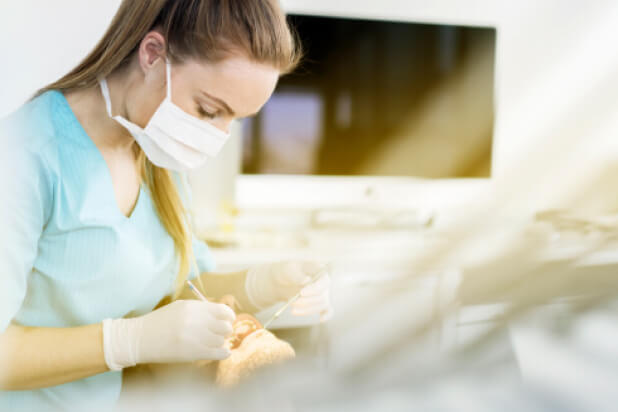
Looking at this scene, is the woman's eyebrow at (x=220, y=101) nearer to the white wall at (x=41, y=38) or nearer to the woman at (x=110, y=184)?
the woman at (x=110, y=184)

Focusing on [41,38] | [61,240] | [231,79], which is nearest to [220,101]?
[231,79]

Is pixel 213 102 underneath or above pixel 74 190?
above

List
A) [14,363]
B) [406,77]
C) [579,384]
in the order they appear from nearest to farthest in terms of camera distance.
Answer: [579,384] < [14,363] < [406,77]

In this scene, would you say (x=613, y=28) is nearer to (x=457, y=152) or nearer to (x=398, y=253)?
(x=457, y=152)

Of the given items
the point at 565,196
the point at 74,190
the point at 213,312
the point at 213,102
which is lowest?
the point at 565,196

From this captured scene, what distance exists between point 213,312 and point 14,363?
0.24 metres

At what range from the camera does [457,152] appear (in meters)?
1.51

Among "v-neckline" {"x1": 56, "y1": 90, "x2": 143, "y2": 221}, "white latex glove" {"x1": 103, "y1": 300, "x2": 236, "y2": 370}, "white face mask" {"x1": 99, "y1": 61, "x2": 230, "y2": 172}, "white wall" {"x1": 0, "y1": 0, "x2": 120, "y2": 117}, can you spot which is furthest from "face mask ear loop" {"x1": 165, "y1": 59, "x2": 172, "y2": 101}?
"white wall" {"x1": 0, "y1": 0, "x2": 120, "y2": 117}

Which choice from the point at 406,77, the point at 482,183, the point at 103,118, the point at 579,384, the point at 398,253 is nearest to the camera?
the point at 579,384

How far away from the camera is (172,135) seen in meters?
0.70

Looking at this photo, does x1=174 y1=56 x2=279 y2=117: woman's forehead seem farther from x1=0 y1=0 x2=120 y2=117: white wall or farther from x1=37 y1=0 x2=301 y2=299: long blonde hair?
x1=0 y1=0 x2=120 y2=117: white wall

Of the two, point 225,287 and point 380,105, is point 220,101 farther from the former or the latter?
point 380,105

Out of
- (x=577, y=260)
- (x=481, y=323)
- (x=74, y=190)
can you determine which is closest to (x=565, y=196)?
(x=577, y=260)

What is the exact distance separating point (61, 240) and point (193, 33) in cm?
33
